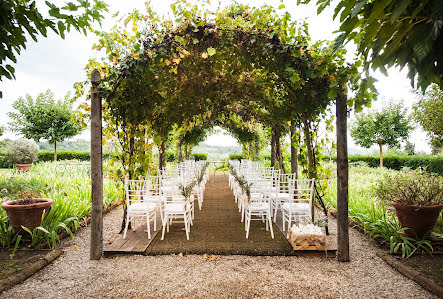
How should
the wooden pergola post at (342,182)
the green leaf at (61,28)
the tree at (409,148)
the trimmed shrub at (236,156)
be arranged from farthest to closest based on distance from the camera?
1. the trimmed shrub at (236,156)
2. the tree at (409,148)
3. the wooden pergola post at (342,182)
4. the green leaf at (61,28)

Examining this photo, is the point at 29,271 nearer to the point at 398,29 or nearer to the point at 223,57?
the point at 223,57

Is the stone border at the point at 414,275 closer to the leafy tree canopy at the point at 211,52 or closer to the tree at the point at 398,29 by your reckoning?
the leafy tree canopy at the point at 211,52

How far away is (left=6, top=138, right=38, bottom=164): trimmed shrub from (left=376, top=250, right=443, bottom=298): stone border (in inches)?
616

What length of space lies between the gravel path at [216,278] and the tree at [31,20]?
2.35 metres

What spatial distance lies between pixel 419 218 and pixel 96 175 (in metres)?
4.56

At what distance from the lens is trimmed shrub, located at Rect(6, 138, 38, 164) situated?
43.9ft

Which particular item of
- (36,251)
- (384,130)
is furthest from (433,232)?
(384,130)

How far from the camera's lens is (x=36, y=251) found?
3838 mm

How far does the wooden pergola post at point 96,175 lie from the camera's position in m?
3.67

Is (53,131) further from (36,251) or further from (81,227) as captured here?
(36,251)

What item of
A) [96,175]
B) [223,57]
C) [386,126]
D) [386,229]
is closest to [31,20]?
[96,175]

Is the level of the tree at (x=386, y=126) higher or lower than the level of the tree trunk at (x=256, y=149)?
higher

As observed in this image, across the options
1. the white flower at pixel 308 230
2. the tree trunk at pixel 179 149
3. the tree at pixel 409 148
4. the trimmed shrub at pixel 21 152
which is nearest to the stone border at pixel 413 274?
the white flower at pixel 308 230

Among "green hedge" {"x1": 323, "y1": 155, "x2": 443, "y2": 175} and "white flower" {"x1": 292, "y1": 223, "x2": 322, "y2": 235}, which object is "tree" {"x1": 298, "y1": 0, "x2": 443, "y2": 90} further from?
"green hedge" {"x1": 323, "y1": 155, "x2": 443, "y2": 175}
